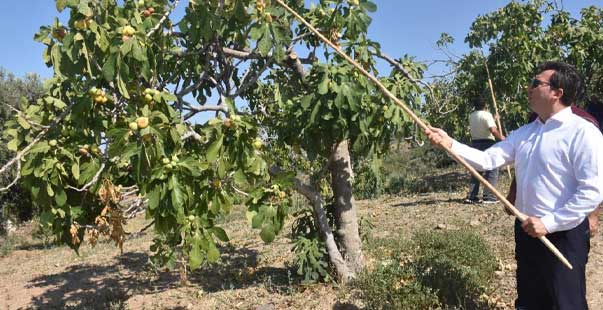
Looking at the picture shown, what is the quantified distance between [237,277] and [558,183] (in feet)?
11.0

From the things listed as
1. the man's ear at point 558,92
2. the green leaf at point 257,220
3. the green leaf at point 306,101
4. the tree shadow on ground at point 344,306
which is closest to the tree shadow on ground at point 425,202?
the tree shadow on ground at point 344,306

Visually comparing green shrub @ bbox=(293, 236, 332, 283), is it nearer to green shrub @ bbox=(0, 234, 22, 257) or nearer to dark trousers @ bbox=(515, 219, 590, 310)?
dark trousers @ bbox=(515, 219, 590, 310)

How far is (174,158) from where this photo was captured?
94.0 inches

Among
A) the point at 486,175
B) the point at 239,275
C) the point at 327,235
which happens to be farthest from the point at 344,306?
the point at 486,175

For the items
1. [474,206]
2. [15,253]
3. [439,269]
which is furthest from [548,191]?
[15,253]

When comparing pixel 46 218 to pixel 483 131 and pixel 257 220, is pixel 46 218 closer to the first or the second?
pixel 257 220

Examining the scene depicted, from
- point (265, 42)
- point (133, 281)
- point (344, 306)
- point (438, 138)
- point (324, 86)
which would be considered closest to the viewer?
point (438, 138)

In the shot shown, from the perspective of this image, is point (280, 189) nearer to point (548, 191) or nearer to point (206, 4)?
point (206, 4)

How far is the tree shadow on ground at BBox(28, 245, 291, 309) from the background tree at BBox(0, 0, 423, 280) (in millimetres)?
837

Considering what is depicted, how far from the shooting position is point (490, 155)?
2.64 metres

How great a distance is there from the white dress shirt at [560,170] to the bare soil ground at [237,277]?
152cm

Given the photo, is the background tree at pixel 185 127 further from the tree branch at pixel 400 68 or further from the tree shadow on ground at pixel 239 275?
the tree shadow on ground at pixel 239 275

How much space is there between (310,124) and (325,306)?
57.2 inches

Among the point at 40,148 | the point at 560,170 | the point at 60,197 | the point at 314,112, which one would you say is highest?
the point at 314,112
